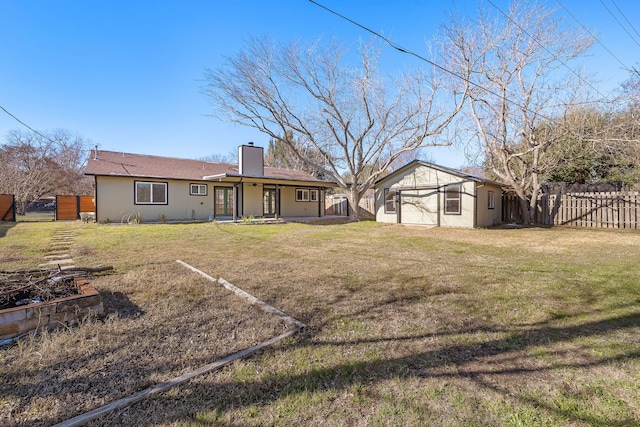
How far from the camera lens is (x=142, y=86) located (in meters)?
12.8

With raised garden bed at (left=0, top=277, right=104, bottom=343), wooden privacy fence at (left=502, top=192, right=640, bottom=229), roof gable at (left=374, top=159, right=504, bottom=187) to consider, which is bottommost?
raised garden bed at (left=0, top=277, right=104, bottom=343)

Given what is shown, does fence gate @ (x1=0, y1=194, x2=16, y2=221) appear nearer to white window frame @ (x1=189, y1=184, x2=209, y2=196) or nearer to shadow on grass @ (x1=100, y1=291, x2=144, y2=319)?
white window frame @ (x1=189, y1=184, x2=209, y2=196)

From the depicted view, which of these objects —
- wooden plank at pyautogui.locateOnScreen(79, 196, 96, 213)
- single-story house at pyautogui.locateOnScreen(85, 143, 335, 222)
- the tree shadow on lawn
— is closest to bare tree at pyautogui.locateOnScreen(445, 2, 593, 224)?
single-story house at pyautogui.locateOnScreen(85, 143, 335, 222)

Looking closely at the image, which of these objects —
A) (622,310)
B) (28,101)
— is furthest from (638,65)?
(28,101)

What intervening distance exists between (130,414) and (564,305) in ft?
13.7

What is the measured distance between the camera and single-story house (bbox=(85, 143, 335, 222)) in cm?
1327

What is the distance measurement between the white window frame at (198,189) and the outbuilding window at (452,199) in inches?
458

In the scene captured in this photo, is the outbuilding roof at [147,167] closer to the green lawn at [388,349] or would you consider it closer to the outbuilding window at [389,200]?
the outbuilding window at [389,200]

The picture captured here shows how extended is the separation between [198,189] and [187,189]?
21.2 inches

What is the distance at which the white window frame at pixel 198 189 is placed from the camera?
50.2 feet

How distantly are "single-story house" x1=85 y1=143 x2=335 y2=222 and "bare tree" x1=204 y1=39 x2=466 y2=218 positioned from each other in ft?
7.92

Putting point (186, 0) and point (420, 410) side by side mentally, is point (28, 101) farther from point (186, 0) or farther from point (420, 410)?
point (420, 410)

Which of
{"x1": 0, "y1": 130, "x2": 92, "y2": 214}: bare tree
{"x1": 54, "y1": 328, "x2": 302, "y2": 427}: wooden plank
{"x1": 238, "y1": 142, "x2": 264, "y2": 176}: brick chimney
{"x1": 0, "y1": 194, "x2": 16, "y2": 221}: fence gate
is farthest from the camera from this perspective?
{"x1": 0, "y1": 130, "x2": 92, "y2": 214}: bare tree

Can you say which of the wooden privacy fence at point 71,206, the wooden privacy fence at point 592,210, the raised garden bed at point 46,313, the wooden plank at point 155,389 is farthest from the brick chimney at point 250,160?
the wooden plank at point 155,389
